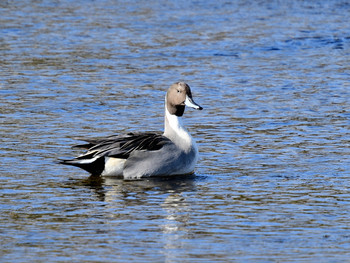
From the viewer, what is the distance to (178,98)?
430 inches

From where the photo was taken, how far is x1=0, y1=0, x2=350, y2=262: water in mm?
7641

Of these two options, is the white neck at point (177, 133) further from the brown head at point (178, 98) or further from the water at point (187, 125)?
the water at point (187, 125)

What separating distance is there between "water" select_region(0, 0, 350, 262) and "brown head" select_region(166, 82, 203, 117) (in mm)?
737

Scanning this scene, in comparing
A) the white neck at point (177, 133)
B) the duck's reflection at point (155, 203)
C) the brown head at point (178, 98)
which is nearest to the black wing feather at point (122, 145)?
the white neck at point (177, 133)

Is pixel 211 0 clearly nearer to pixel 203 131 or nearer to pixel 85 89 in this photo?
pixel 85 89

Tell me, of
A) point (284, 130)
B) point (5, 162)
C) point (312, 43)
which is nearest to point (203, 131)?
point (284, 130)

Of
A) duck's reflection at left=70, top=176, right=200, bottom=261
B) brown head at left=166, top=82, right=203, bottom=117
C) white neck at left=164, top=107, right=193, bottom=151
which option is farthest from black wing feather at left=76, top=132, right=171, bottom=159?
brown head at left=166, top=82, right=203, bottom=117

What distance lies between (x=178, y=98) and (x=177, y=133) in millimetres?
446

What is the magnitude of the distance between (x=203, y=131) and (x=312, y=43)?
333 inches

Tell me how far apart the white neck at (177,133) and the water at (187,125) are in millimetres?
369

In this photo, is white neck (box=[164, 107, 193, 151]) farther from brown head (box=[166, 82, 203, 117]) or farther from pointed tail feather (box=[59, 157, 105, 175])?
pointed tail feather (box=[59, 157, 105, 175])

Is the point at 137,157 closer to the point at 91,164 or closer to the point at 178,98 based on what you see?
the point at 91,164

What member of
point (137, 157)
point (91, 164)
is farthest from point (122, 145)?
point (91, 164)

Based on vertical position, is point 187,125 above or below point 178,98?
below
